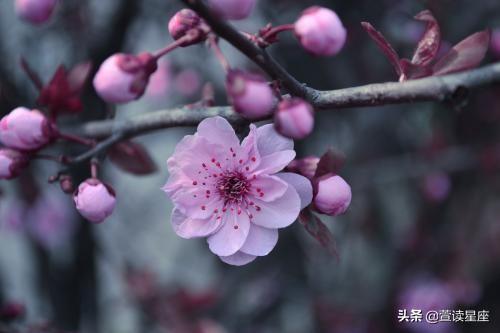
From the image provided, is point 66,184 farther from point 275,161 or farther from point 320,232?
point 320,232

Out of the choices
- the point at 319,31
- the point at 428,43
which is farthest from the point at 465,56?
the point at 319,31

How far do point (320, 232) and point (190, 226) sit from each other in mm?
304

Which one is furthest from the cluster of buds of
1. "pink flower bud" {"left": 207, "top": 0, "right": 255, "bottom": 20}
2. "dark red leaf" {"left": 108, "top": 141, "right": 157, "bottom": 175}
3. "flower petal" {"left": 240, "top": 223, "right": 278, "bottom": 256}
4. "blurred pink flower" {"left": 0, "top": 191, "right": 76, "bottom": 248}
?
"blurred pink flower" {"left": 0, "top": 191, "right": 76, "bottom": 248}

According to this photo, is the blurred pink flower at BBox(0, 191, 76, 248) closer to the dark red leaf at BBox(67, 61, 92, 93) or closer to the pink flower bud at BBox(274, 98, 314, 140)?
the dark red leaf at BBox(67, 61, 92, 93)

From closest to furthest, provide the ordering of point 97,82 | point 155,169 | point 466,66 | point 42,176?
point 97,82 < point 466,66 < point 155,169 < point 42,176

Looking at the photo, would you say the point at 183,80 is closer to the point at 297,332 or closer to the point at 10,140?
the point at 297,332

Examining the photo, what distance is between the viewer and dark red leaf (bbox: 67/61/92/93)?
1.45m

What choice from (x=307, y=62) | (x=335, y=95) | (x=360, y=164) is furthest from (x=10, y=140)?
(x=360, y=164)

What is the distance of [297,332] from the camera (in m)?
3.60

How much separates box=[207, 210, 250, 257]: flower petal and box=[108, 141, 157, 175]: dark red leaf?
0.92 feet

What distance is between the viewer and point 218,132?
4.03 ft

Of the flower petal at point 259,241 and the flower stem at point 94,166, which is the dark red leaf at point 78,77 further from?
the flower petal at point 259,241

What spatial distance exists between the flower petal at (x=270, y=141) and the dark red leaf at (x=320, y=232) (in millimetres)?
151

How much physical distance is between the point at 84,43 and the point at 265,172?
206 cm
